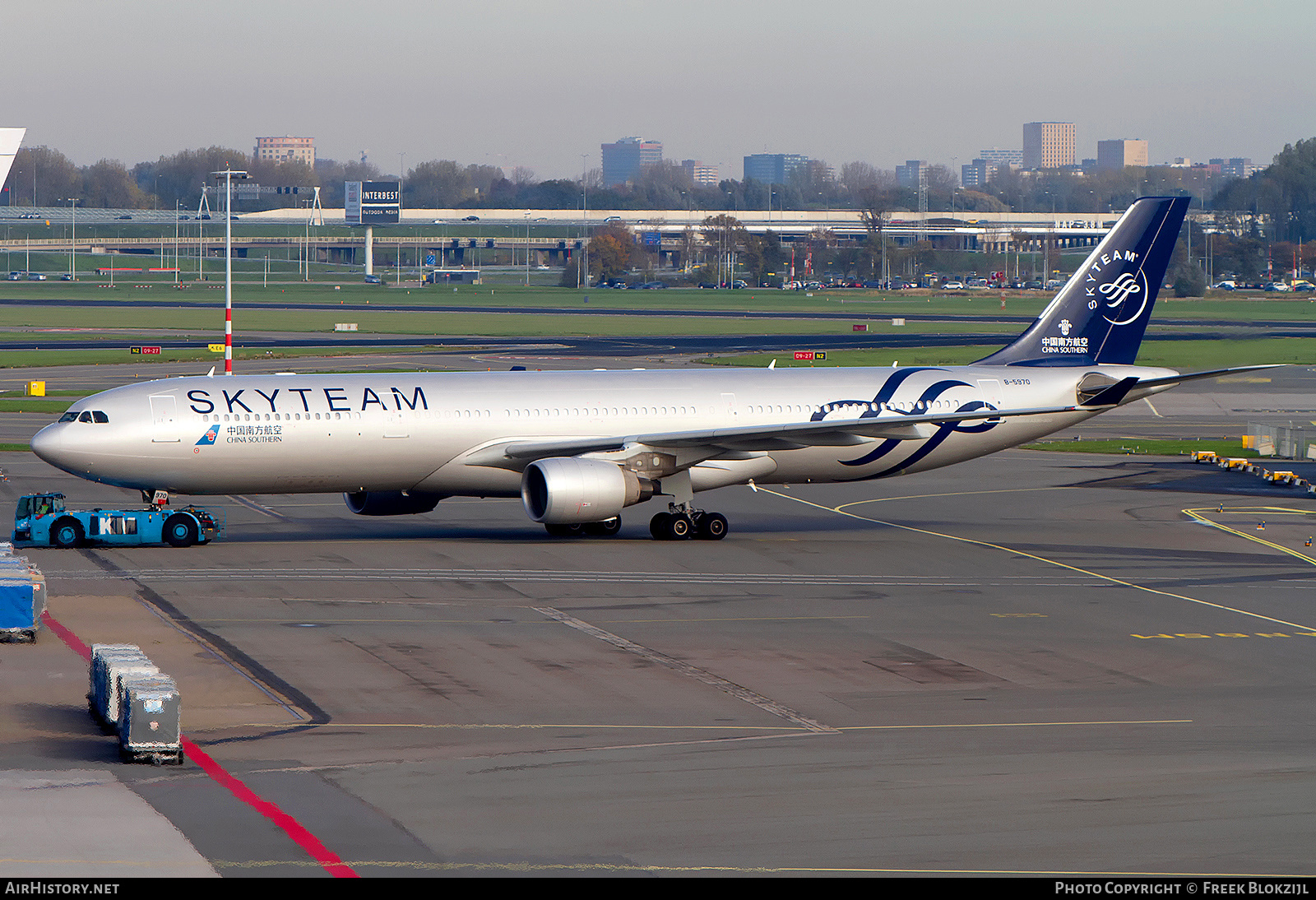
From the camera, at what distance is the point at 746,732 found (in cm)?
2208

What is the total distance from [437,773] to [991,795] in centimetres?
702

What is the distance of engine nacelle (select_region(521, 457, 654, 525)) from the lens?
3925cm

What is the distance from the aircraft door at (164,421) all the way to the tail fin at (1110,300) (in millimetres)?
24841

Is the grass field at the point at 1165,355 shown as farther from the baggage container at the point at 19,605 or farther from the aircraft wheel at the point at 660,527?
the baggage container at the point at 19,605

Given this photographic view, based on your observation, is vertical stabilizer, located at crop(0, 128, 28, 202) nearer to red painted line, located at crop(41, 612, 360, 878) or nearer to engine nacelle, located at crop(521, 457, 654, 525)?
engine nacelle, located at crop(521, 457, 654, 525)

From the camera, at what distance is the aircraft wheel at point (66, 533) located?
3938 centimetres

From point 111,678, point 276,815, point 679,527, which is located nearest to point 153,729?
point 111,678

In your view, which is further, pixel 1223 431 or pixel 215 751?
pixel 1223 431

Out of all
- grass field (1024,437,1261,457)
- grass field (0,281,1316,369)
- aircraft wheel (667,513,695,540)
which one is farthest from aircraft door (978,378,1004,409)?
grass field (0,281,1316,369)

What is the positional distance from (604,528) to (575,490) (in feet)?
13.9

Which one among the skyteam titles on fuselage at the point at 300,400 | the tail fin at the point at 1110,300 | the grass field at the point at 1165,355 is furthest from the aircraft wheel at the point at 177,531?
the grass field at the point at 1165,355

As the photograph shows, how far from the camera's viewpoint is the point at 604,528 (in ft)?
142
